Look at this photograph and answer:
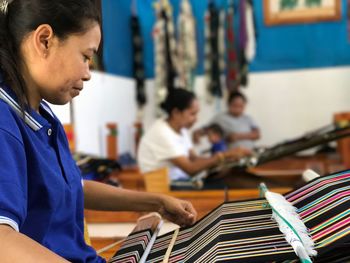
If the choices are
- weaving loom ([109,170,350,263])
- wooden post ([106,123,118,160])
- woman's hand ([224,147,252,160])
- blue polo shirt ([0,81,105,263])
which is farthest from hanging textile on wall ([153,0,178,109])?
blue polo shirt ([0,81,105,263])

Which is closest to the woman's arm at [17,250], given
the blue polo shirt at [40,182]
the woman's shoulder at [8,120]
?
the blue polo shirt at [40,182]

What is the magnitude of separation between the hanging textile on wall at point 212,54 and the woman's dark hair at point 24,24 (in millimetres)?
4182

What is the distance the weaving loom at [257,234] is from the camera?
777 mm

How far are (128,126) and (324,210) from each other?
4.01 metres

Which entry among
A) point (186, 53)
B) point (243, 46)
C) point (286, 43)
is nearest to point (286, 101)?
point (286, 43)

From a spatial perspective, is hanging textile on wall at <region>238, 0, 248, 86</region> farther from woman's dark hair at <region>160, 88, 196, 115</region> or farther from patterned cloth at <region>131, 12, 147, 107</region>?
woman's dark hair at <region>160, 88, 196, 115</region>

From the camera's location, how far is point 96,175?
2180 millimetres

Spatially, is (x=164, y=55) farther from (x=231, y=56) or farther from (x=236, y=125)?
(x=236, y=125)

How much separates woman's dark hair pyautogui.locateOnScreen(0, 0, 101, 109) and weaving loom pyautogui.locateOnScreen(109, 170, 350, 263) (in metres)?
0.41

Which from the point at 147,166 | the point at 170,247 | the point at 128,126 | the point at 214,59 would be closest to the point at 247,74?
the point at 214,59

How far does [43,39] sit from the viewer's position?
2.36 ft

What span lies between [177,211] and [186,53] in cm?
385

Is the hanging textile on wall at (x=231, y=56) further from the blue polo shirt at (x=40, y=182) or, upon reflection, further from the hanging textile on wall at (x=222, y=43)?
the blue polo shirt at (x=40, y=182)

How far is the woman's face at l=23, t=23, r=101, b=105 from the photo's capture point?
Answer: 73cm
